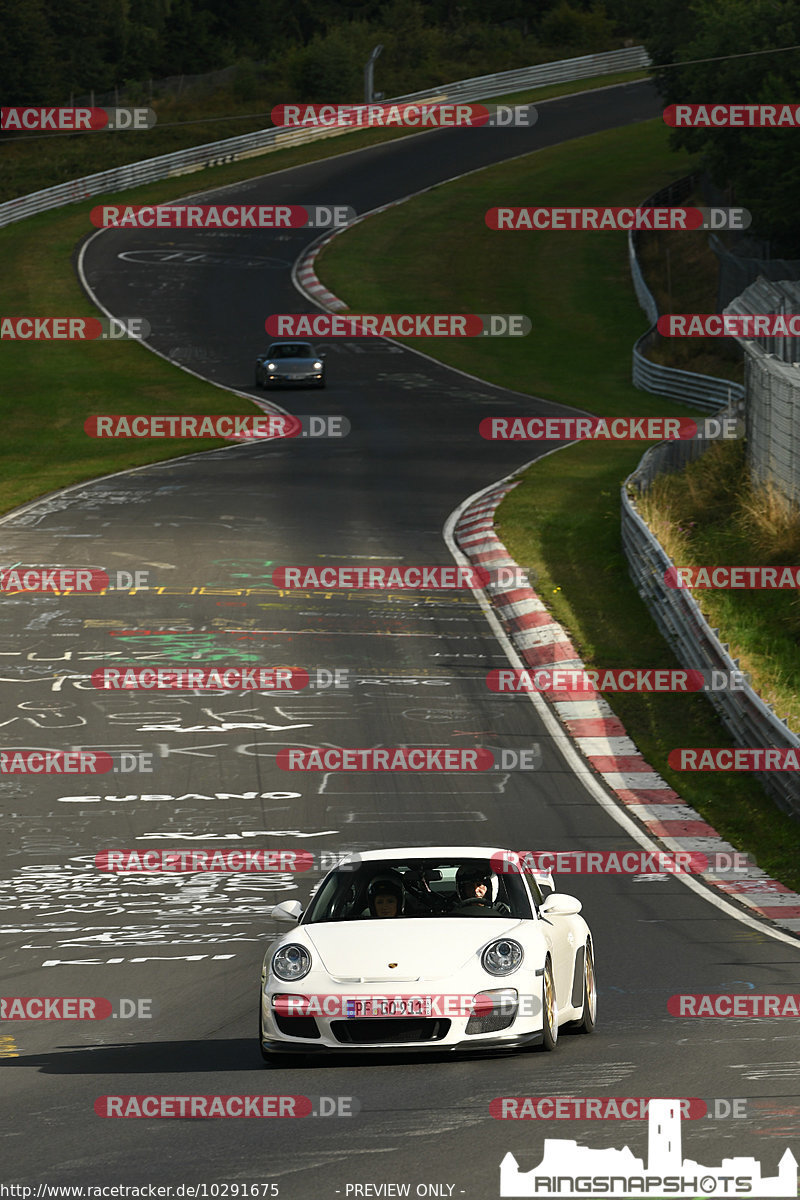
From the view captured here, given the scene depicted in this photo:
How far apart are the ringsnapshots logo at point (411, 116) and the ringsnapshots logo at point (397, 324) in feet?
94.3

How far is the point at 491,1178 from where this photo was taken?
648cm

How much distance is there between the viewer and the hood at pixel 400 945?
8445 millimetres

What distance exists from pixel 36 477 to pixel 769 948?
1020 inches

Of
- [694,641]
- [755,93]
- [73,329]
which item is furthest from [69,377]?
[694,641]

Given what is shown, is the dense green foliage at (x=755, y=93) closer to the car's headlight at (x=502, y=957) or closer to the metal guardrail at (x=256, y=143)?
the metal guardrail at (x=256, y=143)

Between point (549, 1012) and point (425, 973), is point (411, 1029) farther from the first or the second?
point (549, 1012)

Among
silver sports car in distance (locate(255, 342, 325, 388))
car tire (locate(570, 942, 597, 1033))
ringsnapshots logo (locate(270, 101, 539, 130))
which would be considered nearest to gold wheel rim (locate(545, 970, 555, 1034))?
car tire (locate(570, 942, 597, 1033))

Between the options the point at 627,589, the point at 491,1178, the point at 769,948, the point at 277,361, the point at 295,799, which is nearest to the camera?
the point at 491,1178

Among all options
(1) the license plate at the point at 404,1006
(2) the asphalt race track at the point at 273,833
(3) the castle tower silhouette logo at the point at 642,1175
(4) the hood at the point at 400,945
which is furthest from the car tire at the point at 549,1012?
(3) the castle tower silhouette logo at the point at 642,1175

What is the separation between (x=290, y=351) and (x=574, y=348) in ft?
35.6

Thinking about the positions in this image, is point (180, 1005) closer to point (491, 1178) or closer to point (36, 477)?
point (491, 1178)

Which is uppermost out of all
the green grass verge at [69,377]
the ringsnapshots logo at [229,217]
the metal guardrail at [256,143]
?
the metal guardrail at [256,143]

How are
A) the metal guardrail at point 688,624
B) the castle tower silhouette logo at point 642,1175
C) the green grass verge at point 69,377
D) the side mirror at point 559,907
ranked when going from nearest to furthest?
the castle tower silhouette logo at point 642,1175
the side mirror at point 559,907
the metal guardrail at point 688,624
the green grass verge at point 69,377

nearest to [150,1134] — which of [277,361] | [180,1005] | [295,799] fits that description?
[180,1005]
